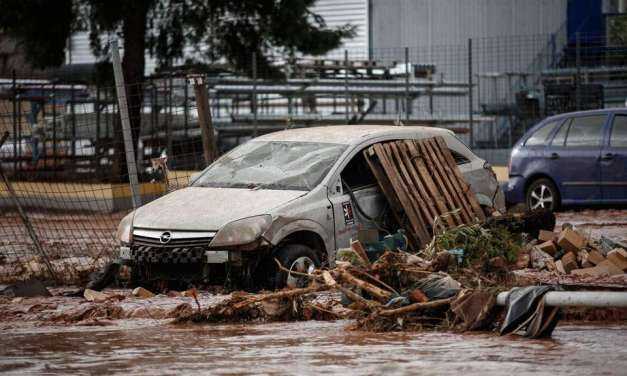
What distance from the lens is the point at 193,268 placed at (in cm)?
1052

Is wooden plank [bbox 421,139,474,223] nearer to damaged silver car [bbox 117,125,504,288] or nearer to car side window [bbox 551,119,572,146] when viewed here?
damaged silver car [bbox 117,125,504,288]

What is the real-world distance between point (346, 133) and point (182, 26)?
14.3 m

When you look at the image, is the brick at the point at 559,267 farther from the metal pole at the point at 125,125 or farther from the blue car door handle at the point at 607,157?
the blue car door handle at the point at 607,157

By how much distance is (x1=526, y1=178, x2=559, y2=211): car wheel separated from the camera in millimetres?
18734

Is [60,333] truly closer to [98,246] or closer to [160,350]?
[160,350]

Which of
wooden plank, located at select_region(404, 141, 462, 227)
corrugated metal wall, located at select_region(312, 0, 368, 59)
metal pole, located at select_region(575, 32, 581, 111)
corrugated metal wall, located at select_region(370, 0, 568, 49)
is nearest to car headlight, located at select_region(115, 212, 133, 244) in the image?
wooden plank, located at select_region(404, 141, 462, 227)

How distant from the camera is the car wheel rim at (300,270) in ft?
34.1

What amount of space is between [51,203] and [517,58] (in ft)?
34.8

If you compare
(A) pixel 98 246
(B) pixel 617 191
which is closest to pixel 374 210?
(A) pixel 98 246

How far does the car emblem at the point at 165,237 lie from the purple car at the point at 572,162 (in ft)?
27.4

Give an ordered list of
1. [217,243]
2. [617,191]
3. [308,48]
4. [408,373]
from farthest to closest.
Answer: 1. [308,48]
2. [617,191]
3. [217,243]
4. [408,373]

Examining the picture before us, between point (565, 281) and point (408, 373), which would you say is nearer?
point (408, 373)

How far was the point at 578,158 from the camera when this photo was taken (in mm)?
18344

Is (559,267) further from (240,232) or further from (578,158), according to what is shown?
(578,158)
